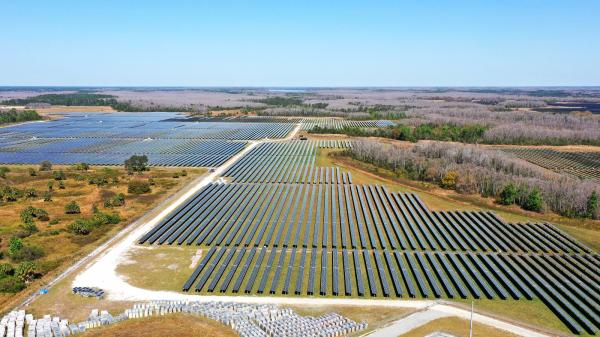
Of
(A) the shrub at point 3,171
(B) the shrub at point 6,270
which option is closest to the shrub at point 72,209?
(B) the shrub at point 6,270

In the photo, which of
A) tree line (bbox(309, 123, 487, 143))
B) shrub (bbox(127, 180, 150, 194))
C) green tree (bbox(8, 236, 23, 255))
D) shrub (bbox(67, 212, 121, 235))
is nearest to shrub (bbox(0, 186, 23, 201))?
shrub (bbox(127, 180, 150, 194))

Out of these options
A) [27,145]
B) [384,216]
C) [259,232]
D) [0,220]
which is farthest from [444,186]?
[27,145]

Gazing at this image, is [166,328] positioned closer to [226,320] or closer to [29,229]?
[226,320]

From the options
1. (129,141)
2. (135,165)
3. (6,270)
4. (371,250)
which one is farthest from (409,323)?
(129,141)

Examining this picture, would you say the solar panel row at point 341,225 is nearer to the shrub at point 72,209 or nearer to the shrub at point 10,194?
the shrub at point 72,209

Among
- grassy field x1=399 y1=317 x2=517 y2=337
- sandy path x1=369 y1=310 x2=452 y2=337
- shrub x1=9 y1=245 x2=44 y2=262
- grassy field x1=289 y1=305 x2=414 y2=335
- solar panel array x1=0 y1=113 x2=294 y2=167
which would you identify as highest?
solar panel array x1=0 y1=113 x2=294 y2=167

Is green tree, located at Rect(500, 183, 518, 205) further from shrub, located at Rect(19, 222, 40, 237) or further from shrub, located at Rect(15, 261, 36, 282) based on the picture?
shrub, located at Rect(19, 222, 40, 237)
